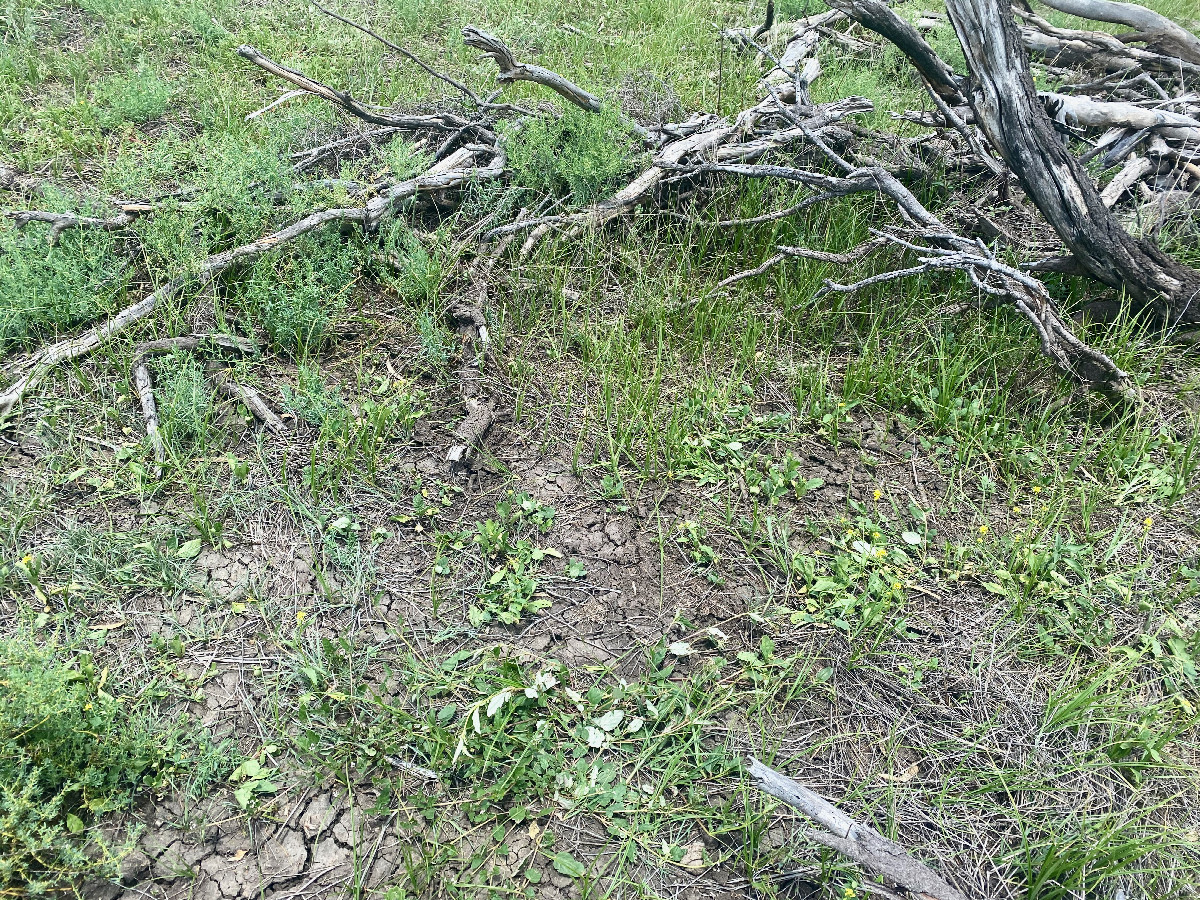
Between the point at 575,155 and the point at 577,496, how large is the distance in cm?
194

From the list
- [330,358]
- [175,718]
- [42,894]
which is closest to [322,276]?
[330,358]

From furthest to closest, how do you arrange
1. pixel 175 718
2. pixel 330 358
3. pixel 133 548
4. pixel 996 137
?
pixel 996 137, pixel 330 358, pixel 133 548, pixel 175 718

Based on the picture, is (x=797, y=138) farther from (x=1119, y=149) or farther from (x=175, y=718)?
(x=175, y=718)

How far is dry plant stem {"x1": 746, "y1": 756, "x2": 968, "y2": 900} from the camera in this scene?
2020 millimetres

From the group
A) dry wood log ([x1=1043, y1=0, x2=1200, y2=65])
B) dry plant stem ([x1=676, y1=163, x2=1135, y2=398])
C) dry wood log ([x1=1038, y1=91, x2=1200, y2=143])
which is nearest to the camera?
dry plant stem ([x1=676, y1=163, x2=1135, y2=398])

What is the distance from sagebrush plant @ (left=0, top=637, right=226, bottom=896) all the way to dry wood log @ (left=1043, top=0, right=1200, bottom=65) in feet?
22.3

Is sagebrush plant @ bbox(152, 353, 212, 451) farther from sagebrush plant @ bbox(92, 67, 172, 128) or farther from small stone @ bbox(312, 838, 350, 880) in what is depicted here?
sagebrush plant @ bbox(92, 67, 172, 128)

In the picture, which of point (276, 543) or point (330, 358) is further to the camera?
point (330, 358)

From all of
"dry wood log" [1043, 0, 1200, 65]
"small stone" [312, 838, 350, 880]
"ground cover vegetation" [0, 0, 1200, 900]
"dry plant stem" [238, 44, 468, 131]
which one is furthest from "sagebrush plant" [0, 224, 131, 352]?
"dry wood log" [1043, 0, 1200, 65]

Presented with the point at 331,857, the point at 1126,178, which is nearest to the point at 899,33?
the point at 1126,178

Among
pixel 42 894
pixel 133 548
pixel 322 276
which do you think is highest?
pixel 322 276

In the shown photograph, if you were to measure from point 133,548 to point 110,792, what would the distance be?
2.85 feet

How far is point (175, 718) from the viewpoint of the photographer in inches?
92.1

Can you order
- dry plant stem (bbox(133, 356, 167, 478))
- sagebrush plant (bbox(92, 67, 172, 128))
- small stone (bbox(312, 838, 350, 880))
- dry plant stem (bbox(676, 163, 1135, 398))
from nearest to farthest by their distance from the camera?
small stone (bbox(312, 838, 350, 880)), dry plant stem (bbox(133, 356, 167, 478)), dry plant stem (bbox(676, 163, 1135, 398)), sagebrush plant (bbox(92, 67, 172, 128))
